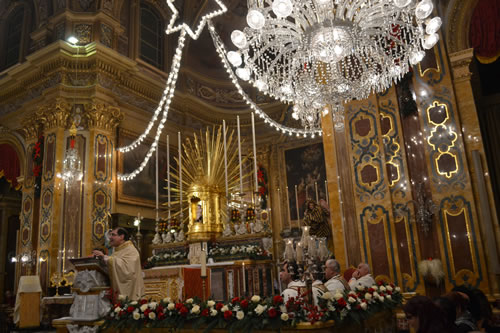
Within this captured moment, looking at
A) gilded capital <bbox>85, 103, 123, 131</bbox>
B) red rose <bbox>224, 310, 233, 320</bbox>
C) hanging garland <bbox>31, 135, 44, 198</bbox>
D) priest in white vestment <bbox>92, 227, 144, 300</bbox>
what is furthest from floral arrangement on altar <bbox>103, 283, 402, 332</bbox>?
hanging garland <bbox>31, 135, 44, 198</bbox>

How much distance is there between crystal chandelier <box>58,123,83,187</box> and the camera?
29.5 feet

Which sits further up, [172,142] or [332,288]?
[172,142]

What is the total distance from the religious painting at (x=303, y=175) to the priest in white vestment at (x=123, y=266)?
8.67 metres

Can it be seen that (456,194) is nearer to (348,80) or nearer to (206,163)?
(348,80)

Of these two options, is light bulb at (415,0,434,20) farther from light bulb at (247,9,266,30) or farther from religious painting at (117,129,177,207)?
religious painting at (117,129,177,207)

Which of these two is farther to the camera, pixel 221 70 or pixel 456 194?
pixel 221 70

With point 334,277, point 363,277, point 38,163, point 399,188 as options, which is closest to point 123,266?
point 334,277

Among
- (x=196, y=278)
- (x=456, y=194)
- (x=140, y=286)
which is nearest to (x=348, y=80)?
(x=456, y=194)

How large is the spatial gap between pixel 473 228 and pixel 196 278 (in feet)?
14.5

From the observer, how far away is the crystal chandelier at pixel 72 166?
8.99 metres

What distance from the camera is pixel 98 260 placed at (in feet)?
13.5

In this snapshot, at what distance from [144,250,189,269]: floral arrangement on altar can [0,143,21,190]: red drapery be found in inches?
229

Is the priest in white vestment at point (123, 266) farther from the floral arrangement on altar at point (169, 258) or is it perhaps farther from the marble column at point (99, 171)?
the marble column at point (99, 171)

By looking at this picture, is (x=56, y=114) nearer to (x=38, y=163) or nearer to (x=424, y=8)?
(x=38, y=163)
